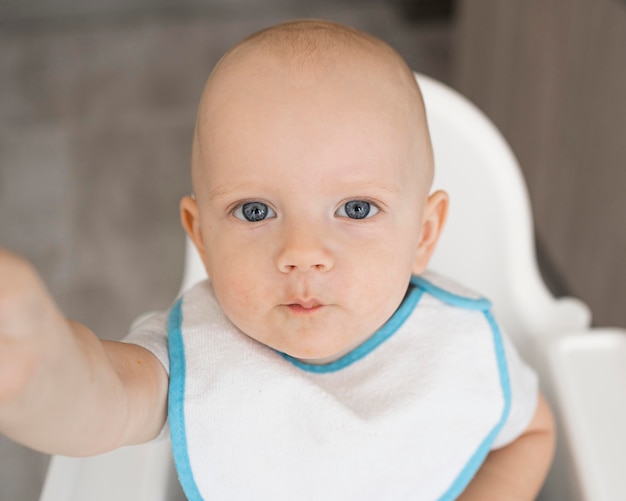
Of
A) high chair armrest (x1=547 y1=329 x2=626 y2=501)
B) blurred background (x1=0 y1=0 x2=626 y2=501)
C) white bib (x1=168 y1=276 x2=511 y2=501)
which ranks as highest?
white bib (x1=168 y1=276 x2=511 y2=501)

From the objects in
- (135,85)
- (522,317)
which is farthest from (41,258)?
(522,317)

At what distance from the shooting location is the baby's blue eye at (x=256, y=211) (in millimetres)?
624

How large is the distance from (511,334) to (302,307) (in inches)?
16.7

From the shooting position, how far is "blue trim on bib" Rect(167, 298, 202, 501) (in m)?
0.61

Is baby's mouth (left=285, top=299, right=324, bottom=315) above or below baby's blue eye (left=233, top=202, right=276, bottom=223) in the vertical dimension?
below

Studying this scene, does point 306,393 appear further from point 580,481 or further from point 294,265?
point 580,481

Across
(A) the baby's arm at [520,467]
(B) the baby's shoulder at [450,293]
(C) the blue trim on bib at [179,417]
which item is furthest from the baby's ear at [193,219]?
(A) the baby's arm at [520,467]

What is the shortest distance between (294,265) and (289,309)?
41mm

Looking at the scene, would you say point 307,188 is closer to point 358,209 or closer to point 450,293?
point 358,209

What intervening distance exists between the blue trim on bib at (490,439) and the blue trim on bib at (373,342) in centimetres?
8

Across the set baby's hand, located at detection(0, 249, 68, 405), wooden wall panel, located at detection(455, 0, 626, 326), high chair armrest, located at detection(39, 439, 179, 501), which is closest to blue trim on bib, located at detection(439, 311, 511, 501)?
high chair armrest, located at detection(39, 439, 179, 501)

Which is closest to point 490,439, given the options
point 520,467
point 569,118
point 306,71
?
point 520,467

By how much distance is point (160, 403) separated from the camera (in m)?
0.61

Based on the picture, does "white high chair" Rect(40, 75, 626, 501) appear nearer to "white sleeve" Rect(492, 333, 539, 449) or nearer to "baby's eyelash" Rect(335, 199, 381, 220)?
"white sleeve" Rect(492, 333, 539, 449)
